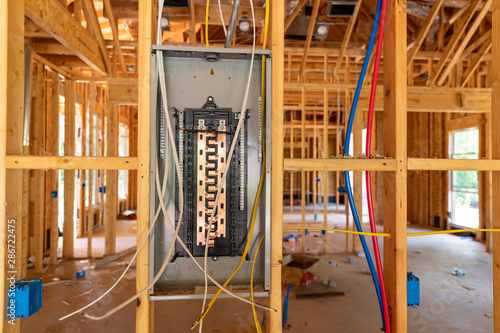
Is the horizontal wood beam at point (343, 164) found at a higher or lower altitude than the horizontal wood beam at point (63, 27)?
lower

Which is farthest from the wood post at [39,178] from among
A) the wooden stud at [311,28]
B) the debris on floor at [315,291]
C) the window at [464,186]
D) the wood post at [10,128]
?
the window at [464,186]

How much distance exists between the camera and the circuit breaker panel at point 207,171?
1.27 m

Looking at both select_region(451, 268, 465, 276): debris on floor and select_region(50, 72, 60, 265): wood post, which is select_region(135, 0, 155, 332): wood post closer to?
select_region(50, 72, 60, 265): wood post

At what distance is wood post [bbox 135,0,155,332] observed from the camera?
1.10m

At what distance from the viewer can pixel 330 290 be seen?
10.1ft

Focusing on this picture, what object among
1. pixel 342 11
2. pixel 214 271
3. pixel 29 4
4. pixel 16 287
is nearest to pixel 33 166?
pixel 16 287

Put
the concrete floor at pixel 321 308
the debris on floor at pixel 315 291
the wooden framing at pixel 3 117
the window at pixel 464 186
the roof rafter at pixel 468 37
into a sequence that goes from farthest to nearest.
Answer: the window at pixel 464 186
the roof rafter at pixel 468 37
the debris on floor at pixel 315 291
the concrete floor at pixel 321 308
the wooden framing at pixel 3 117

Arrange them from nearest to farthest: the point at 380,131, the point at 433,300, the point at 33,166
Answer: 1. the point at 33,166
2. the point at 433,300
3. the point at 380,131

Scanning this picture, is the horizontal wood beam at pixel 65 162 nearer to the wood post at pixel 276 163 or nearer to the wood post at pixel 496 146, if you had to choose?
the wood post at pixel 276 163

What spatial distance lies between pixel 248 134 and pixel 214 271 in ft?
2.07

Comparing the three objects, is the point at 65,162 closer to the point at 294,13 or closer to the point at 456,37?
the point at 294,13

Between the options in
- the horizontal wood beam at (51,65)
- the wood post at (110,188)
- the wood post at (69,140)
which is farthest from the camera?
the wood post at (110,188)

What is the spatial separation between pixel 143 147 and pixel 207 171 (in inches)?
11.4

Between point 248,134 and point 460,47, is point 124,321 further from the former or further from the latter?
point 460,47
